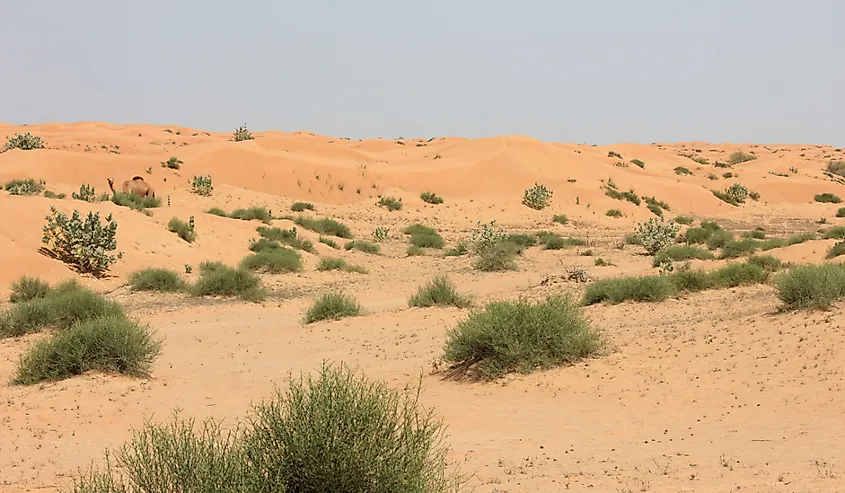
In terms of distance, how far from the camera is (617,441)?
299 inches

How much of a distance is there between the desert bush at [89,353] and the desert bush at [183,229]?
12.8 metres

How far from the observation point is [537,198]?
39.3 m

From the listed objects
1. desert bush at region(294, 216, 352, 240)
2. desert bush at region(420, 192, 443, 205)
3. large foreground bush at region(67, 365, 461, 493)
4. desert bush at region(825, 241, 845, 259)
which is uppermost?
large foreground bush at region(67, 365, 461, 493)

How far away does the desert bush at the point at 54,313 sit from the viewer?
13594 millimetres

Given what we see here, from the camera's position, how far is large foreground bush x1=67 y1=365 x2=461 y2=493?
13.9 ft

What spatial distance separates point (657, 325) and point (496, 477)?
7108 millimetres

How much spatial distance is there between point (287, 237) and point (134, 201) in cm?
592

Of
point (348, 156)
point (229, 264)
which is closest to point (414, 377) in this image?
point (229, 264)

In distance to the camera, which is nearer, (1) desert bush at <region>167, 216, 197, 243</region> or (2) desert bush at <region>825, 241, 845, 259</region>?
(2) desert bush at <region>825, 241, 845, 259</region>

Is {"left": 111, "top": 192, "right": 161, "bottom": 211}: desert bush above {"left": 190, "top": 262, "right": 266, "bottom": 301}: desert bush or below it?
above

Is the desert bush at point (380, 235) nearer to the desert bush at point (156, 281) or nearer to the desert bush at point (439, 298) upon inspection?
the desert bush at point (156, 281)

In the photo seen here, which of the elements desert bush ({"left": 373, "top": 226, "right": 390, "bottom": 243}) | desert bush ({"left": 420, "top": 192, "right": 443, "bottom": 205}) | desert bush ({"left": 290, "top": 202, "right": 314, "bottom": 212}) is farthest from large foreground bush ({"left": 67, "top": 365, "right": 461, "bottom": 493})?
desert bush ({"left": 420, "top": 192, "right": 443, "bottom": 205})

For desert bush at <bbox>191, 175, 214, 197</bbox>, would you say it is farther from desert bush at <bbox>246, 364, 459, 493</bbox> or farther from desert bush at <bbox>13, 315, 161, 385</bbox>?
desert bush at <bbox>246, 364, 459, 493</bbox>

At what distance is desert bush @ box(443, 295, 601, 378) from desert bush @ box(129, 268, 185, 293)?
964 centimetres
